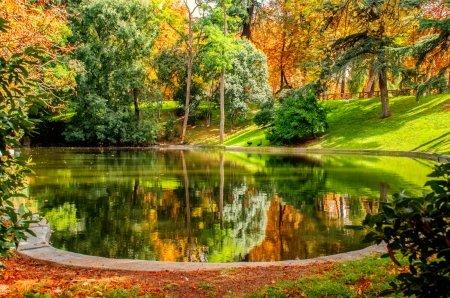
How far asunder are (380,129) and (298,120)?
634 centimetres

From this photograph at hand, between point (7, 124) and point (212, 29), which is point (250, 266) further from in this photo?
point (212, 29)

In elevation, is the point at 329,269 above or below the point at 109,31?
below

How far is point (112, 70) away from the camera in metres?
41.1

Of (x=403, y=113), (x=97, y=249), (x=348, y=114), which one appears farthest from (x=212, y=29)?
(x=97, y=249)

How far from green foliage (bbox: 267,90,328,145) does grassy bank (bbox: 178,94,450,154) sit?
1.00 m

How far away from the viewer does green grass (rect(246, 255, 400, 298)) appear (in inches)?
180

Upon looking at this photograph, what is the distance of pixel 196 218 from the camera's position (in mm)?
10320

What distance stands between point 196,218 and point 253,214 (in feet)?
4.70

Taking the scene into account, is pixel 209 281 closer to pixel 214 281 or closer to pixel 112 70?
pixel 214 281

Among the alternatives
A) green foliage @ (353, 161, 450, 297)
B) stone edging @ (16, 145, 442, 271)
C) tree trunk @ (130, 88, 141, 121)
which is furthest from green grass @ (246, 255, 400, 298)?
tree trunk @ (130, 88, 141, 121)

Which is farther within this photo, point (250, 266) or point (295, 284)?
point (250, 266)

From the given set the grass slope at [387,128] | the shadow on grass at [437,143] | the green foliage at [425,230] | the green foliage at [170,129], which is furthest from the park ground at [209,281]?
the green foliage at [170,129]

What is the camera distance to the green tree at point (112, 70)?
39.1 metres

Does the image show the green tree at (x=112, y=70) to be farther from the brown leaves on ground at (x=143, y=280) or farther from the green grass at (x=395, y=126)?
the brown leaves on ground at (x=143, y=280)
